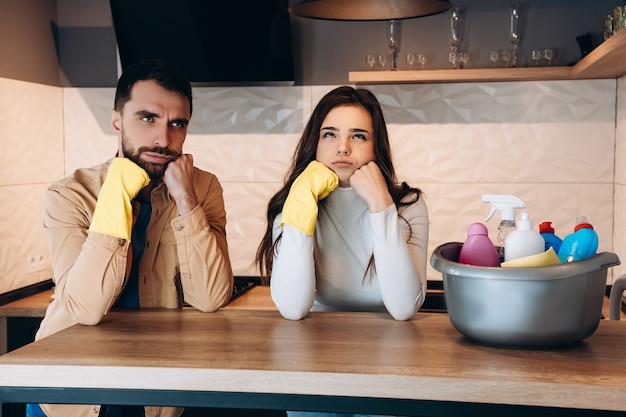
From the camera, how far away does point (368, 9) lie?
1.80 meters

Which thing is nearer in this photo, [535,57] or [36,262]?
[535,57]

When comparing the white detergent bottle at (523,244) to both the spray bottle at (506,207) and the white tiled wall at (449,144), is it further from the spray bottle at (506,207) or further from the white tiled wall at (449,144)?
the white tiled wall at (449,144)

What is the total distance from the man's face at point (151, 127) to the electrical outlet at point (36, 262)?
1403mm

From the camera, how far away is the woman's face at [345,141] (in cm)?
172

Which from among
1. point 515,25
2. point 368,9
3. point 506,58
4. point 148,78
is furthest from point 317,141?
point 515,25

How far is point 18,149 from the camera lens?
293cm

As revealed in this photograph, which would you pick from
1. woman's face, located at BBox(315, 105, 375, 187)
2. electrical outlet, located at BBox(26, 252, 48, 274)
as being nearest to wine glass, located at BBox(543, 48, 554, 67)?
woman's face, located at BBox(315, 105, 375, 187)

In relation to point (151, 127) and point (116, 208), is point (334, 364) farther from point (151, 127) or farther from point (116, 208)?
point (151, 127)

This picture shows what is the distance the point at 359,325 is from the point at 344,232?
34cm

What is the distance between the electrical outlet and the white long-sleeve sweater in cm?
168

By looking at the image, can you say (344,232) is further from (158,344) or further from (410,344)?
(158,344)

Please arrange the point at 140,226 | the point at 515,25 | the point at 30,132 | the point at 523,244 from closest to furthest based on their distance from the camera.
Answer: the point at 523,244 < the point at 140,226 < the point at 515,25 < the point at 30,132

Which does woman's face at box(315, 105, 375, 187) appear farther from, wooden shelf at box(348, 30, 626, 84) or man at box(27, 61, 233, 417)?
wooden shelf at box(348, 30, 626, 84)

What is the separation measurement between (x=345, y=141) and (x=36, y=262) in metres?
1.91
